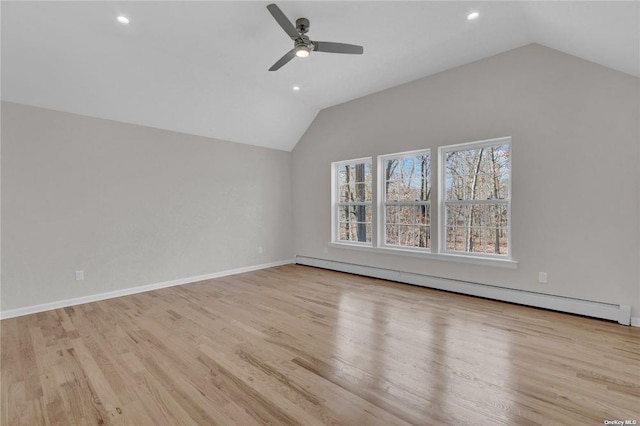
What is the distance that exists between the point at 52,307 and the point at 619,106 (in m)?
7.01

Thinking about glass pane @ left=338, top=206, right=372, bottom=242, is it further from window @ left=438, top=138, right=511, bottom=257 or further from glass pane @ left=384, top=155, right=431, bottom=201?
window @ left=438, top=138, right=511, bottom=257

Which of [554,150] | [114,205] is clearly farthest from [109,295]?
[554,150]

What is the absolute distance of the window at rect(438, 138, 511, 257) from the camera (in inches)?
149

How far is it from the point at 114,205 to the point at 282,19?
3.51 meters

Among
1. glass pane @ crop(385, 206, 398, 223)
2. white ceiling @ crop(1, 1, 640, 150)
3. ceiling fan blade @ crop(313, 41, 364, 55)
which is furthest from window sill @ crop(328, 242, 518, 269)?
Answer: ceiling fan blade @ crop(313, 41, 364, 55)

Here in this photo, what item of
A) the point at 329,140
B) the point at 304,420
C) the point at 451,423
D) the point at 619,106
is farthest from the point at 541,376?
the point at 329,140

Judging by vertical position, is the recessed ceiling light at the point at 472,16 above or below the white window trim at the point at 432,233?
above

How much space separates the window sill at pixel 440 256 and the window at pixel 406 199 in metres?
0.18

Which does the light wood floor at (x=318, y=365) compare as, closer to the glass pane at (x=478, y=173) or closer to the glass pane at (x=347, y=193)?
the glass pane at (x=478, y=173)

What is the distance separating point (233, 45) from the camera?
331 cm

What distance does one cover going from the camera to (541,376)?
2.03 meters

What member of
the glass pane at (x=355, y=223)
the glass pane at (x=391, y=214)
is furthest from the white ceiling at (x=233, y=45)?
the glass pane at (x=355, y=223)

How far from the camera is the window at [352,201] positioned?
5.38m

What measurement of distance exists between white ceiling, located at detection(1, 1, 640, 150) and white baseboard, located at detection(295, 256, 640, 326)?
7.96 ft
